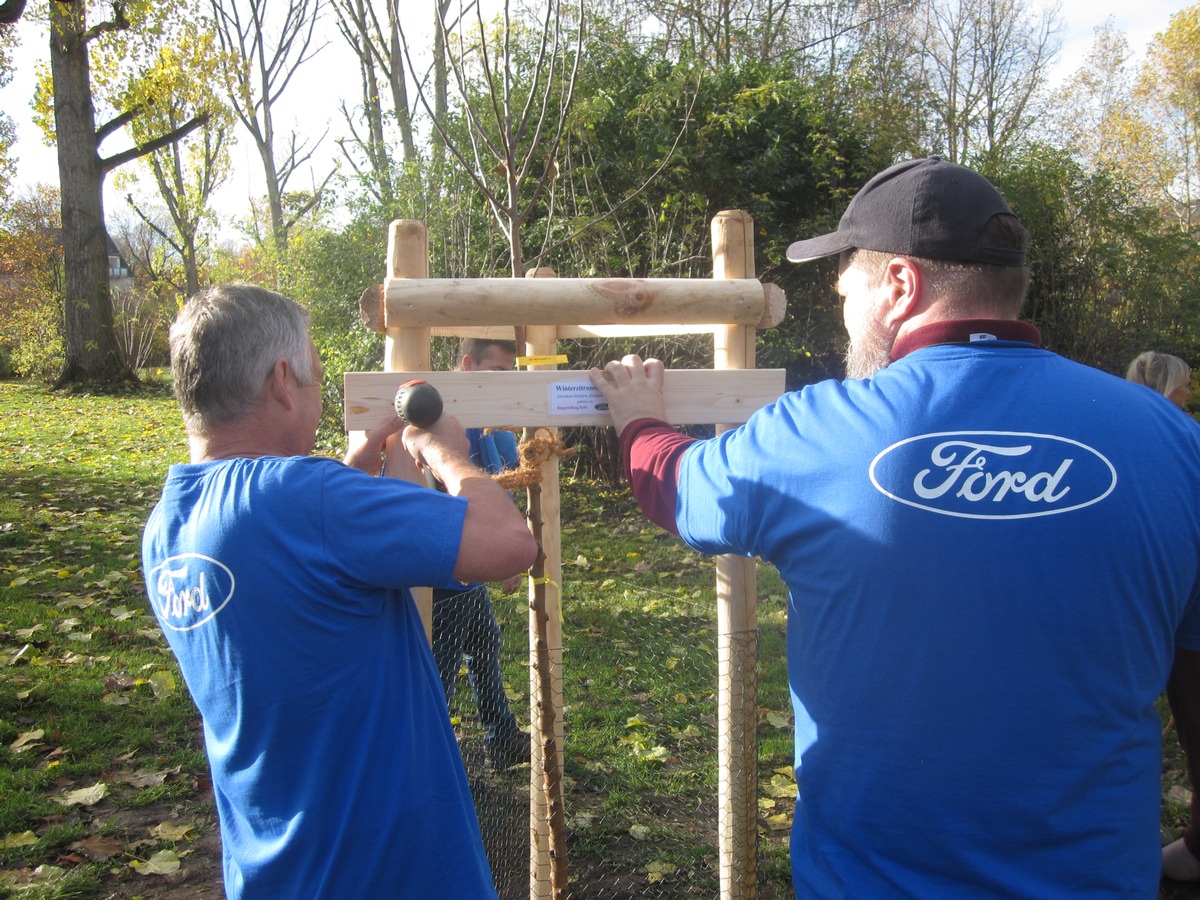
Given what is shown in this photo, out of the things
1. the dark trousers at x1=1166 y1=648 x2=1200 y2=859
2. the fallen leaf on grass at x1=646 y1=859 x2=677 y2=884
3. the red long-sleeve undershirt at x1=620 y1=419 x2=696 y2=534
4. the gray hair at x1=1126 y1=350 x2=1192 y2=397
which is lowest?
the fallen leaf on grass at x1=646 y1=859 x2=677 y2=884

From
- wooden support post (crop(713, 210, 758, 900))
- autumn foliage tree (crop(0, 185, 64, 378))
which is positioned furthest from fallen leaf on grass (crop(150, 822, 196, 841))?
autumn foliage tree (crop(0, 185, 64, 378))

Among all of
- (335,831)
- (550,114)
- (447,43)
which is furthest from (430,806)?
(550,114)

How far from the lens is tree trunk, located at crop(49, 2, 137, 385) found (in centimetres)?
1753

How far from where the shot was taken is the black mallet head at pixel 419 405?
70.7 inches

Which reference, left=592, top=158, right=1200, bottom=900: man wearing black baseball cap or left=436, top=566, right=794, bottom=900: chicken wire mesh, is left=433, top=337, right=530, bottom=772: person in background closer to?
left=436, top=566, right=794, bottom=900: chicken wire mesh

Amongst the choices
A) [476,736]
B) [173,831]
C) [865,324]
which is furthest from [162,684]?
[865,324]

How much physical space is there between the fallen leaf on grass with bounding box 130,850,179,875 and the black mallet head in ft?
7.50

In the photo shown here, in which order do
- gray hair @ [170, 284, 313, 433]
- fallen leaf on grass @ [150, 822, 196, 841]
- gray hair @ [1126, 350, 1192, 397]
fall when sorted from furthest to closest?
gray hair @ [1126, 350, 1192, 397] → fallen leaf on grass @ [150, 822, 196, 841] → gray hair @ [170, 284, 313, 433]

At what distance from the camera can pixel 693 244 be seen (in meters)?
7.97

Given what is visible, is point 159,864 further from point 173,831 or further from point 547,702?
point 547,702

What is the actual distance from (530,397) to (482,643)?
195cm

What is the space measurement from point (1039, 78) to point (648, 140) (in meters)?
22.1

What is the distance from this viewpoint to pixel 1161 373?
4742 mm

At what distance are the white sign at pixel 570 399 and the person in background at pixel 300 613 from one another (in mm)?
432
